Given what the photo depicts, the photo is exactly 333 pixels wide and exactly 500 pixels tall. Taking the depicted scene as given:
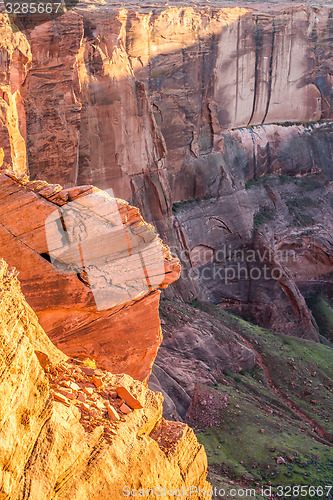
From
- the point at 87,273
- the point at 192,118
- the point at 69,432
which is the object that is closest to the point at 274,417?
the point at 87,273

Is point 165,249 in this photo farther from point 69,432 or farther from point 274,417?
point 274,417

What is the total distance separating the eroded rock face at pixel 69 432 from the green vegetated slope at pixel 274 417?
7635 mm

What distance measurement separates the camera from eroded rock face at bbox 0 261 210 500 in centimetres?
722

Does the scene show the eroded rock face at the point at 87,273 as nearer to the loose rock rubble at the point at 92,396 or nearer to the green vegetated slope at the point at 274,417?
the loose rock rubble at the point at 92,396

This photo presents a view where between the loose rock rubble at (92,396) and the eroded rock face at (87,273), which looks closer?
the loose rock rubble at (92,396)

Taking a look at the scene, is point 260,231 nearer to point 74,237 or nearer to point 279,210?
point 279,210

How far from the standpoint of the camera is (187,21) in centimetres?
3588

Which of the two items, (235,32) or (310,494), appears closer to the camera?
(310,494)

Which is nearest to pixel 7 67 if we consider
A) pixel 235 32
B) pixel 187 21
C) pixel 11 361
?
pixel 11 361

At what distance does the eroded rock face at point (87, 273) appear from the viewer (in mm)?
12586

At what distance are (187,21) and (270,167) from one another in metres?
15.6

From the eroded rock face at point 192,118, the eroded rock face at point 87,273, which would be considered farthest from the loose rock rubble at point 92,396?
the eroded rock face at point 192,118

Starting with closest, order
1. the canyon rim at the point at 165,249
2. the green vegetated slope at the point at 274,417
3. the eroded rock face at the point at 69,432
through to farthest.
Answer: the eroded rock face at the point at 69,432 < the canyon rim at the point at 165,249 < the green vegetated slope at the point at 274,417

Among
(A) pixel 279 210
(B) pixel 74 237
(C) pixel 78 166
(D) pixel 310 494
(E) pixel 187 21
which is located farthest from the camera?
(A) pixel 279 210
